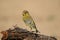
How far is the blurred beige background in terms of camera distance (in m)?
2.00

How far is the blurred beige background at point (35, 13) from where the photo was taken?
1995mm

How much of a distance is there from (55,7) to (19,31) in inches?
16.3

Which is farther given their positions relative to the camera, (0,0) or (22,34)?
(0,0)

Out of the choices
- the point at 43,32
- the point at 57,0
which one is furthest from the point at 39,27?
the point at 57,0

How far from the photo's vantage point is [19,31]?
1966 millimetres

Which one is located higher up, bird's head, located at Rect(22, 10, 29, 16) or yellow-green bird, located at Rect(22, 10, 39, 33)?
bird's head, located at Rect(22, 10, 29, 16)

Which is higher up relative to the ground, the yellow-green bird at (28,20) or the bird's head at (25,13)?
the bird's head at (25,13)

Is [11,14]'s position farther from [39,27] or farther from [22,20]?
[39,27]

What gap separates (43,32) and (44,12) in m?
0.20

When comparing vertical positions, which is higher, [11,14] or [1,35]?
[11,14]

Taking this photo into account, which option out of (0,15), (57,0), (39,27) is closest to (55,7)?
(57,0)

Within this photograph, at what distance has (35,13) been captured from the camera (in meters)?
2.03

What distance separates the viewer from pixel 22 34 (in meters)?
1.95

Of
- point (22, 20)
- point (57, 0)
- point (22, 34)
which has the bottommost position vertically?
point (22, 34)
